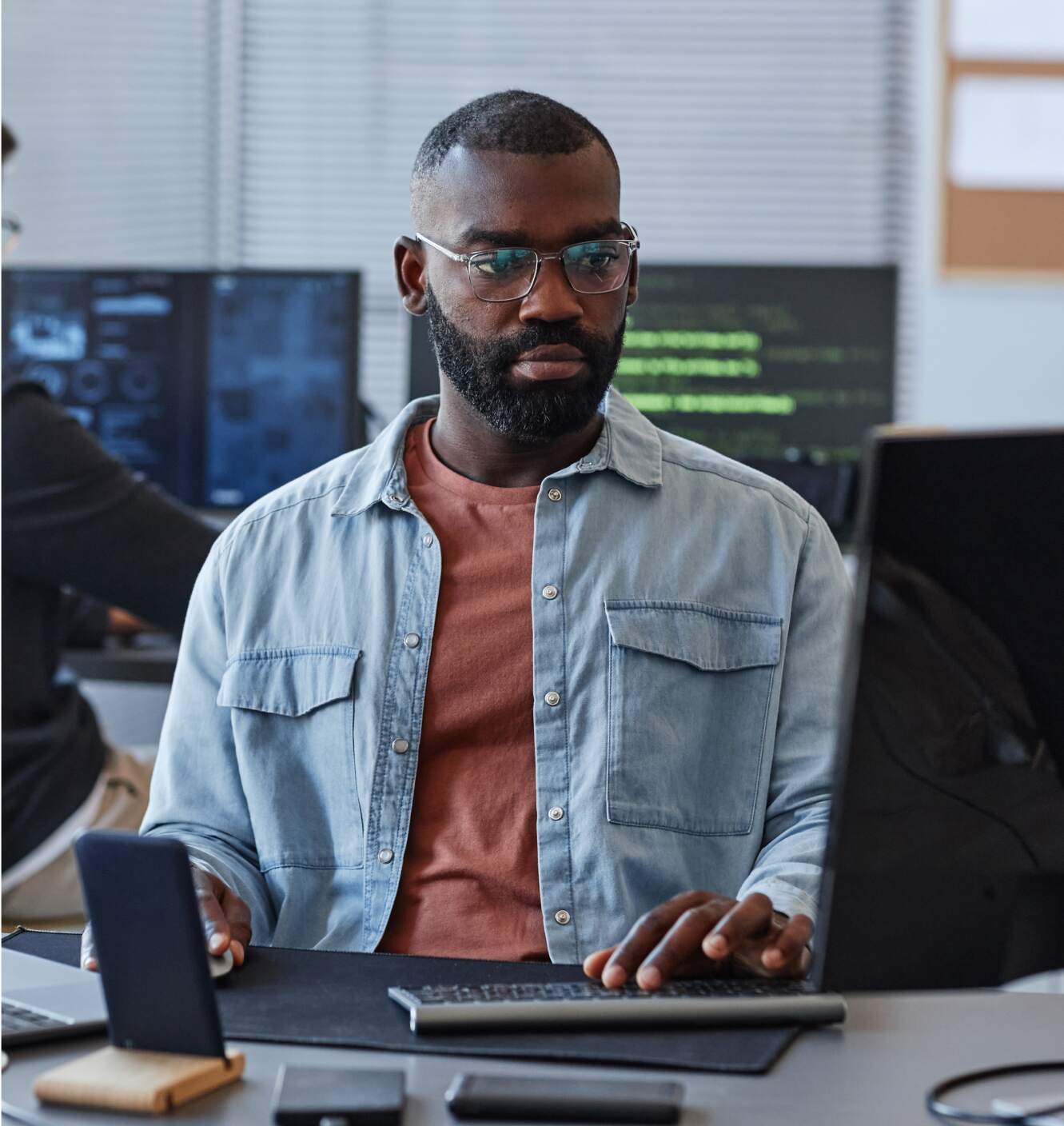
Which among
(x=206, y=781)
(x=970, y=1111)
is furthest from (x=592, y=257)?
(x=970, y=1111)

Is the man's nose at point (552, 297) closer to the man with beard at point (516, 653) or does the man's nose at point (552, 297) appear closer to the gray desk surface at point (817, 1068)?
the man with beard at point (516, 653)

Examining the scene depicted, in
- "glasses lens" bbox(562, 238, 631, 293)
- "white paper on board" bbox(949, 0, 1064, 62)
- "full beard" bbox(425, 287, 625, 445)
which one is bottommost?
"full beard" bbox(425, 287, 625, 445)

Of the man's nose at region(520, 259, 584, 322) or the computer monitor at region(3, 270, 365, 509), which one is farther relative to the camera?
the computer monitor at region(3, 270, 365, 509)

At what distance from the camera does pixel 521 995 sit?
89 centimetres

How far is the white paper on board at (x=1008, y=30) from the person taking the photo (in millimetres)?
3691

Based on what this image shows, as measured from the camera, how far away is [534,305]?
4.38ft

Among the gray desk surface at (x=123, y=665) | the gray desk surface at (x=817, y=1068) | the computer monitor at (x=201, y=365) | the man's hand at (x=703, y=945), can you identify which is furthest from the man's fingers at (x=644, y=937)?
the computer monitor at (x=201, y=365)

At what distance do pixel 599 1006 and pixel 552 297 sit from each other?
0.68 meters

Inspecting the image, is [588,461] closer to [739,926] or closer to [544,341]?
[544,341]

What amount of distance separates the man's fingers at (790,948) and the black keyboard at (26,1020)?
1.41 feet

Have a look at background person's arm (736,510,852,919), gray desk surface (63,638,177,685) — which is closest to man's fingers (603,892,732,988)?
background person's arm (736,510,852,919)

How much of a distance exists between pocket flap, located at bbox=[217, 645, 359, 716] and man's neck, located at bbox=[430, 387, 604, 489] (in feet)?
0.74

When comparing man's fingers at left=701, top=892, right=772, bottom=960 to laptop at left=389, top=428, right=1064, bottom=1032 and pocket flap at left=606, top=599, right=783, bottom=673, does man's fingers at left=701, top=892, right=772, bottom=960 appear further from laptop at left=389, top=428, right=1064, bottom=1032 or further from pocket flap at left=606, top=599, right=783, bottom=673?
pocket flap at left=606, top=599, right=783, bottom=673

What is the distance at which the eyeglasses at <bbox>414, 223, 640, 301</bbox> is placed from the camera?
1.33 meters
